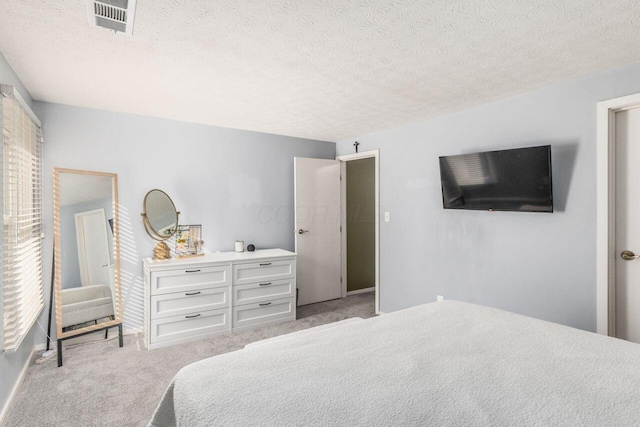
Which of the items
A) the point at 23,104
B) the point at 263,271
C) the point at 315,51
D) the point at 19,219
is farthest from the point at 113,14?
the point at 263,271

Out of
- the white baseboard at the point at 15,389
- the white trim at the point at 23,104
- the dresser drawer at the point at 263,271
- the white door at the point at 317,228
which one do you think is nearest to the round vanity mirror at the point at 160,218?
the dresser drawer at the point at 263,271

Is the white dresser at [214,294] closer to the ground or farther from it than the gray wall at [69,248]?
closer to the ground

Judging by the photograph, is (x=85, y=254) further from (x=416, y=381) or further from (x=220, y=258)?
(x=416, y=381)

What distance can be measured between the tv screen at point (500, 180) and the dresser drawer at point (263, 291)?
1927 millimetres

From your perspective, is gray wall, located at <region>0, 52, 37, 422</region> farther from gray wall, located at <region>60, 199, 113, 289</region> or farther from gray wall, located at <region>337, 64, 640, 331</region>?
gray wall, located at <region>337, 64, 640, 331</region>

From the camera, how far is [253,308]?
358 cm

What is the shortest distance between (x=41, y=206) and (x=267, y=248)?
2.29m

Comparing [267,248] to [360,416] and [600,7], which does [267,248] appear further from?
[600,7]

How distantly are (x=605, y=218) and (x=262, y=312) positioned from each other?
10.2 feet

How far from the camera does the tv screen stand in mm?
2520

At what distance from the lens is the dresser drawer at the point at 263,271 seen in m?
3.48

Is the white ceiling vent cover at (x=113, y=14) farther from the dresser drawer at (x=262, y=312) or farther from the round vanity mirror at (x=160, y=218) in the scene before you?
the dresser drawer at (x=262, y=312)

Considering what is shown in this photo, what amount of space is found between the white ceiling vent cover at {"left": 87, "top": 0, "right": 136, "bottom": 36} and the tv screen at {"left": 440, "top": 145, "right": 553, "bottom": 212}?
264 cm

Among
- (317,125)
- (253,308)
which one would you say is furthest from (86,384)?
(317,125)
